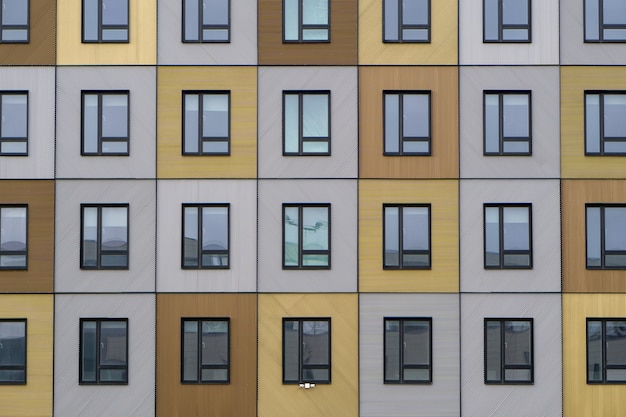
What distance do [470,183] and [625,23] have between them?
6.10m

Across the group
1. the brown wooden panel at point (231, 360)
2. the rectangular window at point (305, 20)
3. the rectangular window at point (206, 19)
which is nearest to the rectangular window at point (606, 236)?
the rectangular window at point (305, 20)

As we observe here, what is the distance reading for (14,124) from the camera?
20.9m

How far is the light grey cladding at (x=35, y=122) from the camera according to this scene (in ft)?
68.2

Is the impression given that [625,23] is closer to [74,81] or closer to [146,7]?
[146,7]

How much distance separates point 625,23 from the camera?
68.8 ft

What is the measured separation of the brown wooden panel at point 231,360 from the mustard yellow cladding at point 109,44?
653 centimetres

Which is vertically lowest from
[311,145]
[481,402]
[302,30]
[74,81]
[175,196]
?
[481,402]

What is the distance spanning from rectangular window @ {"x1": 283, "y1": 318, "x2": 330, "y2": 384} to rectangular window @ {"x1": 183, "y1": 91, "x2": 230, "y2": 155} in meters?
5.11

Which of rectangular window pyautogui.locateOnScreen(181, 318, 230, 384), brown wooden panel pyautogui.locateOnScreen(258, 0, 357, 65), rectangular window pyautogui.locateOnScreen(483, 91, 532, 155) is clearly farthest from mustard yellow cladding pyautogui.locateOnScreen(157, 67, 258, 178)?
rectangular window pyautogui.locateOnScreen(483, 91, 532, 155)

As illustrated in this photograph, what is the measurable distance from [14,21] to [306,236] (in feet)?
32.5

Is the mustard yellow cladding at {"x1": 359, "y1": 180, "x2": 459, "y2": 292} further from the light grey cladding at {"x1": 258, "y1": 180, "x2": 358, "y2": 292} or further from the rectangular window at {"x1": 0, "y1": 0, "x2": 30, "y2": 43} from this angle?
the rectangular window at {"x1": 0, "y1": 0, "x2": 30, "y2": 43}

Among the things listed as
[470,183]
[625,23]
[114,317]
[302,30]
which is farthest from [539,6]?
[114,317]

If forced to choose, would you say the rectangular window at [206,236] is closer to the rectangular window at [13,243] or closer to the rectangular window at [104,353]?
the rectangular window at [104,353]

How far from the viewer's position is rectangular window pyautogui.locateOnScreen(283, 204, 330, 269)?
20.7 metres
